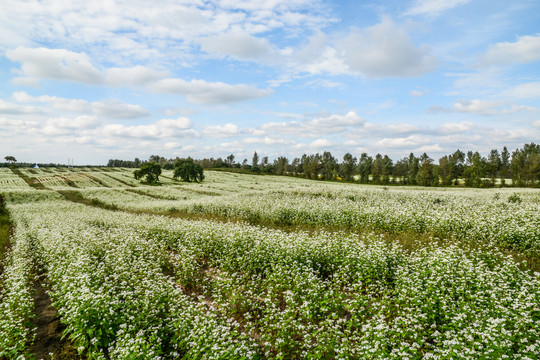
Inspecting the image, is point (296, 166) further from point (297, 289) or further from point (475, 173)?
point (297, 289)

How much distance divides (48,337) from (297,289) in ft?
25.7

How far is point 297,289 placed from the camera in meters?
8.31

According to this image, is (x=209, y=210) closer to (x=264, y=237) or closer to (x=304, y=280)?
(x=264, y=237)

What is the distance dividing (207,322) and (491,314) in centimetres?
679

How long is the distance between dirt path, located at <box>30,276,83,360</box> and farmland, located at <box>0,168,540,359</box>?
209mm

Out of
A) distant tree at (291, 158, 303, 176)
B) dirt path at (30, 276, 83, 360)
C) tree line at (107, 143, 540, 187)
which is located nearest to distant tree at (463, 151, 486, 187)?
tree line at (107, 143, 540, 187)

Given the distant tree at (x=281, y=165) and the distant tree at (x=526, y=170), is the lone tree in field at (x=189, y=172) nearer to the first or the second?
the distant tree at (x=281, y=165)

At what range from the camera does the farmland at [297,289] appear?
5945 millimetres

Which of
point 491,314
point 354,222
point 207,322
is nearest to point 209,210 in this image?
point 354,222

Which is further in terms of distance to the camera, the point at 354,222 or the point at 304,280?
the point at 354,222

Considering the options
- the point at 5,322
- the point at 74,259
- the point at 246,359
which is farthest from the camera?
the point at 74,259

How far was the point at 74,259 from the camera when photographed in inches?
436

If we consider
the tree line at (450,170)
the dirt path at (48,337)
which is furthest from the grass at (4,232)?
the tree line at (450,170)

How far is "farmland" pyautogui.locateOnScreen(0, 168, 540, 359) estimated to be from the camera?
595 cm
